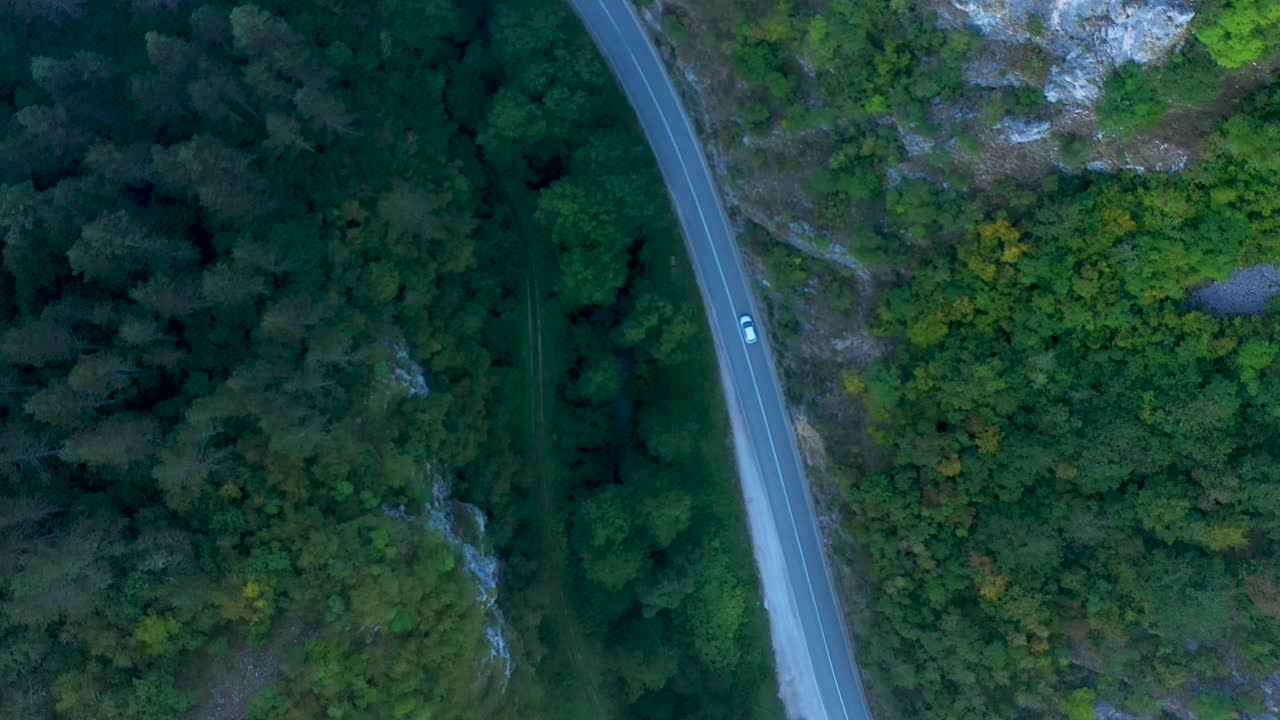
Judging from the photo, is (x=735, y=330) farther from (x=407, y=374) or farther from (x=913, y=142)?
(x=407, y=374)

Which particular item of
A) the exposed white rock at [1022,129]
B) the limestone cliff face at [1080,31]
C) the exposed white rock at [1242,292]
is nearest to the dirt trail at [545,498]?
the limestone cliff face at [1080,31]

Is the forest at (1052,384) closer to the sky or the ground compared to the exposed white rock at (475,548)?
closer to the sky

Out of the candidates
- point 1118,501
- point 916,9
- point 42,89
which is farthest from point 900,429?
point 42,89

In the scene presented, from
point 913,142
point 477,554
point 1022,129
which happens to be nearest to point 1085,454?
point 1022,129

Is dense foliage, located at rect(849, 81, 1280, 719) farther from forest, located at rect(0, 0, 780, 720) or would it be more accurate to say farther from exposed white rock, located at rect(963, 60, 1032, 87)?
forest, located at rect(0, 0, 780, 720)

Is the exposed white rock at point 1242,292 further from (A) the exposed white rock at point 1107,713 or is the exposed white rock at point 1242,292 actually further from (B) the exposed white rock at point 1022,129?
(A) the exposed white rock at point 1107,713
